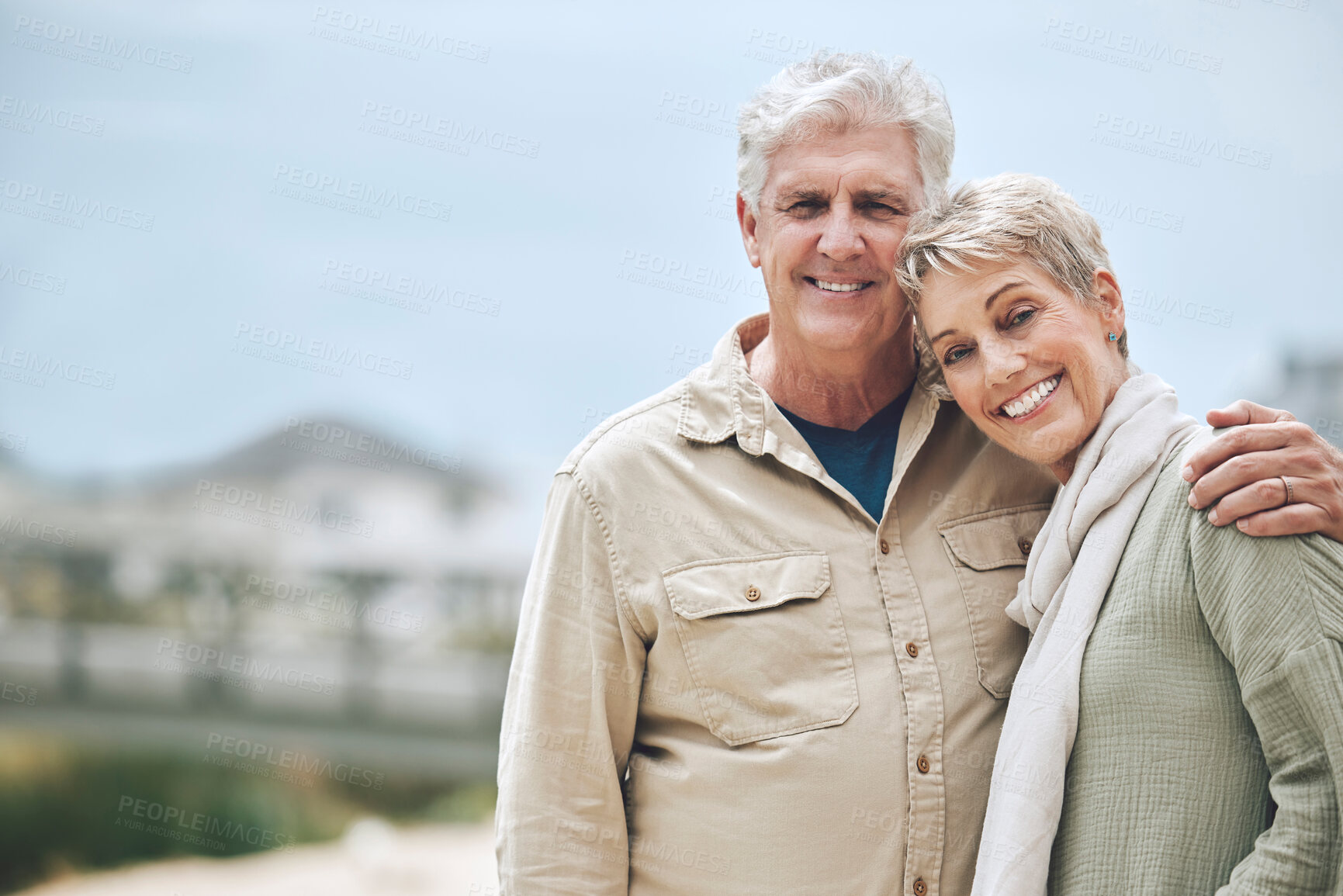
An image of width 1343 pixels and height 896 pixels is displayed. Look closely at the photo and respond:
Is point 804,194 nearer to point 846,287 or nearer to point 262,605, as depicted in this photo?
point 846,287

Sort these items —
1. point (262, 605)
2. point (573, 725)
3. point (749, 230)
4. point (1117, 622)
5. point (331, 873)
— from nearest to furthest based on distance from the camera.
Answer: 1. point (1117, 622)
2. point (573, 725)
3. point (749, 230)
4. point (331, 873)
5. point (262, 605)

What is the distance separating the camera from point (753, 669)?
5.28 ft

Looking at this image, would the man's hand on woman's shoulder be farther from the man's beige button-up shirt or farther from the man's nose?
the man's nose

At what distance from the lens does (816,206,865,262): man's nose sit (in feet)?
5.65

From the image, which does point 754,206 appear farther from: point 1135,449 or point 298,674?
point 298,674

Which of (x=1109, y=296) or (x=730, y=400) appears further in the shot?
(x=730, y=400)

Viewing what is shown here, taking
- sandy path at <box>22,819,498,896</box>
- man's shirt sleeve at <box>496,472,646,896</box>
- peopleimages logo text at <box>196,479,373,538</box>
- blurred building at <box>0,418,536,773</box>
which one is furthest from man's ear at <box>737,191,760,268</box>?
sandy path at <box>22,819,498,896</box>

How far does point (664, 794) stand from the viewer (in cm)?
164

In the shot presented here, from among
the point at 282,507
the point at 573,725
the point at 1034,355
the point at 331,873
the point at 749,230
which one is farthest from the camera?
the point at 331,873

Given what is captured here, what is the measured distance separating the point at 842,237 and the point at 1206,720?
867mm

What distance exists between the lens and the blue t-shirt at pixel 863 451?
5.78ft

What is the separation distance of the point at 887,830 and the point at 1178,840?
0.39m

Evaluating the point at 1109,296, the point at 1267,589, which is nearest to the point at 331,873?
the point at 1109,296

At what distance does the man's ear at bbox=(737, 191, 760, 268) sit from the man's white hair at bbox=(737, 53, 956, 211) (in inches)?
1.7
